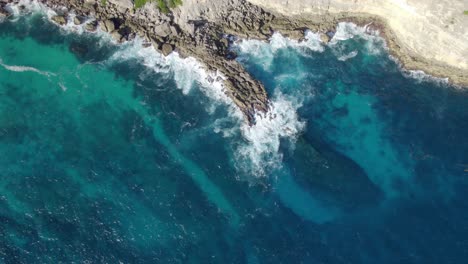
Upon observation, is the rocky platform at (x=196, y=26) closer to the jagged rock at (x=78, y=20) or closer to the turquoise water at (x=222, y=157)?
the jagged rock at (x=78, y=20)

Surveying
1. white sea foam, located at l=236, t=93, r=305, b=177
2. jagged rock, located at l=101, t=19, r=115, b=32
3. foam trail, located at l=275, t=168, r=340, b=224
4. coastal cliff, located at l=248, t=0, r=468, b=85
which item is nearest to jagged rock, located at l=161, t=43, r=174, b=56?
jagged rock, located at l=101, t=19, r=115, b=32

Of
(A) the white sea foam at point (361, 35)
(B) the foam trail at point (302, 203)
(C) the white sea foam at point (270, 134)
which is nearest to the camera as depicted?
(B) the foam trail at point (302, 203)

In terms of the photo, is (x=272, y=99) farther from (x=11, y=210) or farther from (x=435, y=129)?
(x=11, y=210)

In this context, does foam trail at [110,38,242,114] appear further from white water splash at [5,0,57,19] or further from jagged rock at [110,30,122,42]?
white water splash at [5,0,57,19]

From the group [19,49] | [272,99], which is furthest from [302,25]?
[19,49]

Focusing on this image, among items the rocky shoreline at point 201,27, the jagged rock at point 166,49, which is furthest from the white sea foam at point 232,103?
the rocky shoreline at point 201,27

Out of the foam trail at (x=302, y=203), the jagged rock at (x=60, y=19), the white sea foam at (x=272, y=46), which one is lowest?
the foam trail at (x=302, y=203)
